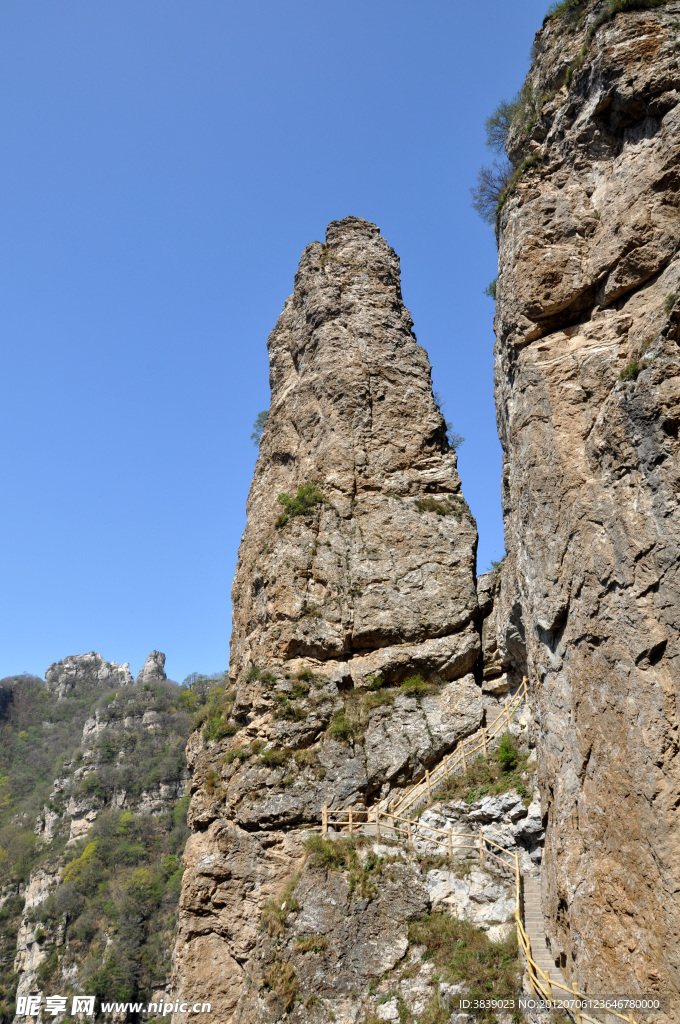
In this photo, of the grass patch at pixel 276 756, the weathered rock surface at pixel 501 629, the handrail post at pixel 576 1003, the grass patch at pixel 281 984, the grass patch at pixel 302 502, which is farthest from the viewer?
the grass patch at pixel 302 502

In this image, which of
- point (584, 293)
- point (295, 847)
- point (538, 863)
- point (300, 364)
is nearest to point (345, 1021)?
point (295, 847)

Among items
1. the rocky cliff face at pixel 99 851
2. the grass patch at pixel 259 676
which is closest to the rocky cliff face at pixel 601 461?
the grass patch at pixel 259 676

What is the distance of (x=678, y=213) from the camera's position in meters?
10.8

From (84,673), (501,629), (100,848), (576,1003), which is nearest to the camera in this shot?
(576,1003)

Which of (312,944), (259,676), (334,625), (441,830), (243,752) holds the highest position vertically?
(334,625)

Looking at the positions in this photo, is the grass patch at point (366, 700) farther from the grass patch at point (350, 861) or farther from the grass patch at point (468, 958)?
the grass patch at point (468, 958)

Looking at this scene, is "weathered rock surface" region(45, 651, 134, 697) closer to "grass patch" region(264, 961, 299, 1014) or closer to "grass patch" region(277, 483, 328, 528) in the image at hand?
"grass patch" region(277, 483, 328, 528)

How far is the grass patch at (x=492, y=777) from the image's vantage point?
14977 millimetres

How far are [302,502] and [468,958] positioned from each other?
13155 mm

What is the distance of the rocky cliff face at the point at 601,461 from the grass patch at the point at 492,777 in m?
3.41

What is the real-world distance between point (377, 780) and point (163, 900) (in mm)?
40370

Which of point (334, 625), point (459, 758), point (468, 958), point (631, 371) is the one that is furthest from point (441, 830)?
point (631, 371)

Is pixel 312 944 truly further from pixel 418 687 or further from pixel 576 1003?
pixel 418 687

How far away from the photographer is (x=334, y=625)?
1922 centimetres
